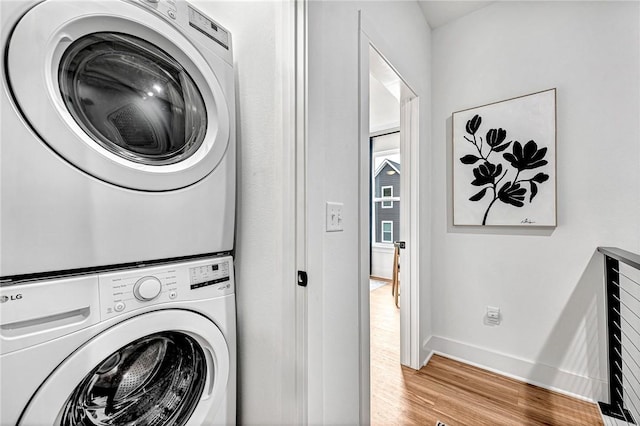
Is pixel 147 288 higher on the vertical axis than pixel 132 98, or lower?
lower

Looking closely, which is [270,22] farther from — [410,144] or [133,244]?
[410,144]

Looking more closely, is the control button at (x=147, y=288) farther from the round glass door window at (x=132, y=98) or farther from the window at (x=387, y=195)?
the window at (x=387, y=195)

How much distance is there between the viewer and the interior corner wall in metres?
1.56

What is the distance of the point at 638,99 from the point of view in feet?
4.93

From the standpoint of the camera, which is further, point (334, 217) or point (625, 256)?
point (625, 256)

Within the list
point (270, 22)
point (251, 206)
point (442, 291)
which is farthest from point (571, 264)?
point (270, 22)

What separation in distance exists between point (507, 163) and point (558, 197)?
36 cm

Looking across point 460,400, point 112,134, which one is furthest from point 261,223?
point 460,400

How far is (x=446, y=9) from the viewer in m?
2.00

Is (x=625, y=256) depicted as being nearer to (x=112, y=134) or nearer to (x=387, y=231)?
(x=112, y=134)

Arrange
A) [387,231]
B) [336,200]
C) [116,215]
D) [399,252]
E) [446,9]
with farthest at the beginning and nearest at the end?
[387,231]
[399,252]
[446,9]
[336,200]
[116,215]

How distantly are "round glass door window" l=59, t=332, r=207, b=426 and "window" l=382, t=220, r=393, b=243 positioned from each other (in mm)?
3990

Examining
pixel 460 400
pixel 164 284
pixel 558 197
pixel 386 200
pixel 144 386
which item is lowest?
pixel 460 400

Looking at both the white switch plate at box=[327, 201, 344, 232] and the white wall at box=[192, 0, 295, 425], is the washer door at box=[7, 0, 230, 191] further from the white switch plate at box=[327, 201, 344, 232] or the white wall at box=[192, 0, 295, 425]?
the white switch plate at box=[327, 201, 344, 232]
